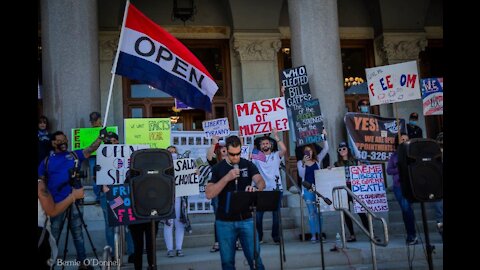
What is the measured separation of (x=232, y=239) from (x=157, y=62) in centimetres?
347

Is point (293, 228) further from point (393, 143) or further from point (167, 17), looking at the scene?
point (167, 17)

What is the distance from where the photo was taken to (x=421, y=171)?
5867mm

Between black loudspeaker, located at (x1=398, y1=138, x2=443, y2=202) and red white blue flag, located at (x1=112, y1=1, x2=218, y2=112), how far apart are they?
3.98 m

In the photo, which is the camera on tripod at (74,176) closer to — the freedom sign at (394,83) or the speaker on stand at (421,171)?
the speaker on stand at (421,171)

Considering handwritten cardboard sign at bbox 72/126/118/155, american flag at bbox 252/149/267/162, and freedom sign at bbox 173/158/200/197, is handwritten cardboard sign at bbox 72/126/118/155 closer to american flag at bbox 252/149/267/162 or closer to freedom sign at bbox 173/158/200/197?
freedom sign at bbox 173/158/200/197

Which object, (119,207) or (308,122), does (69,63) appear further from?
(308,122)

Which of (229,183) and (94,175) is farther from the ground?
(94,175)

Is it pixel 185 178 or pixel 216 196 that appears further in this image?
pixel 185 178

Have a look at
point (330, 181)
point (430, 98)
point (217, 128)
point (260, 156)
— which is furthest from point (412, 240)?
point (217, 128)

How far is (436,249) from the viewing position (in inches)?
366

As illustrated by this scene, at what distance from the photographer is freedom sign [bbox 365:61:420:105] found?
37.2 feet

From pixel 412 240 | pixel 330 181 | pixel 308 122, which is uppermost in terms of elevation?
pixel 308 122
